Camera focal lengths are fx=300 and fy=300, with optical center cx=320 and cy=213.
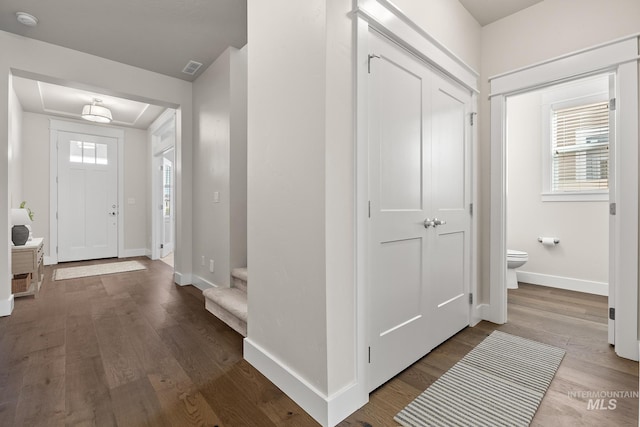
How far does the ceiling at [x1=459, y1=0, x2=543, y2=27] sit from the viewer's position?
7.79 ft

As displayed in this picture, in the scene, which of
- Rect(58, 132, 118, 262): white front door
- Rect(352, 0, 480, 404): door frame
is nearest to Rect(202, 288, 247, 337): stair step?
Rect(352, 0, 480, 404): door frame

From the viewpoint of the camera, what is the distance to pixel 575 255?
3.51 meters

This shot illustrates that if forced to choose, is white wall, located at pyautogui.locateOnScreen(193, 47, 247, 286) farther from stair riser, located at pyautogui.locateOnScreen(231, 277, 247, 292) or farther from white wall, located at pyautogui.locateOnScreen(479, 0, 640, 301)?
white wall, located at pyautogui.locateOnScreen(479, 0, 640, 301)

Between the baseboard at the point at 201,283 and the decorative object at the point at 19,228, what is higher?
the decorative object at the point at 19,228

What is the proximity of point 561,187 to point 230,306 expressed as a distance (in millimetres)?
4035

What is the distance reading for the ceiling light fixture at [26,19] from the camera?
8.11 feet

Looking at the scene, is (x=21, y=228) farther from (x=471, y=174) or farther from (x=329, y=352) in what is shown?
(x=471, y=174)

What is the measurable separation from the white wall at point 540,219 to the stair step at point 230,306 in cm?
360

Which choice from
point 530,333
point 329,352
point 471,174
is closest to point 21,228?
point 329,352

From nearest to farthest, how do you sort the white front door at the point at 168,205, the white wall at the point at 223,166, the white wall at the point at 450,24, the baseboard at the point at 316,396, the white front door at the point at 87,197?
the baseboard at the point at 316,396 → the white wall at the point at 450,24 → the white wall at the point at 223,166 → the white front door at the point at 87,197 → the white front door at the point at 168,205

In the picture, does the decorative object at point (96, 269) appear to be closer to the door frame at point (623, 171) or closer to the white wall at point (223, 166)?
the white wall at point (223, 166)

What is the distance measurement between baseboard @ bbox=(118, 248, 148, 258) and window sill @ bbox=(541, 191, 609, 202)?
691 centimetres

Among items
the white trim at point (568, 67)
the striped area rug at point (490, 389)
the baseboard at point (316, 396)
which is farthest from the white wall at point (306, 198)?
the white trim at point (568, 67)

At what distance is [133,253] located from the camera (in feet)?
19.8
